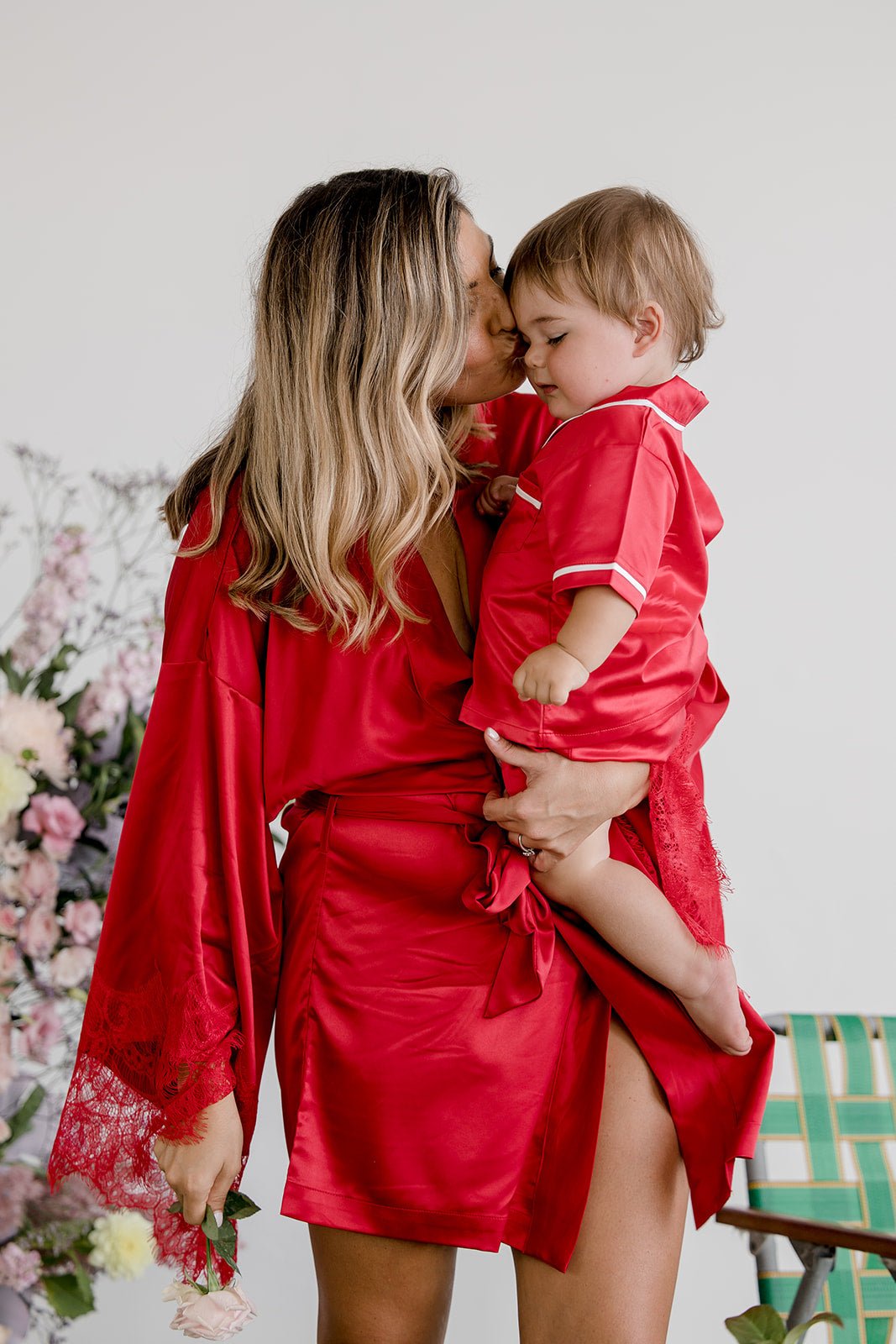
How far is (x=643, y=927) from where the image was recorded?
57.8 inches

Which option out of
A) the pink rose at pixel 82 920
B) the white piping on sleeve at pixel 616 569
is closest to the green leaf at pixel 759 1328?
the white piping on sleeve at pixel 616 569

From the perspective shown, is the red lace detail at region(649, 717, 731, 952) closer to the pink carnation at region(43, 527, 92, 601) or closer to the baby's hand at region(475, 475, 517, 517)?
the baby's hand at region(475, 475, 517, 517)

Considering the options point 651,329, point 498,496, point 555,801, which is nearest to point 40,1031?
point 555,801

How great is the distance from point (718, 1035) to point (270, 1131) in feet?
4.43

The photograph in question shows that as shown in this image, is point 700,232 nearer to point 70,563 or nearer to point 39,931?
point 70,563

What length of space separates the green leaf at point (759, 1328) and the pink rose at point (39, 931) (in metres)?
1.09

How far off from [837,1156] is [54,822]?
5.35 ft

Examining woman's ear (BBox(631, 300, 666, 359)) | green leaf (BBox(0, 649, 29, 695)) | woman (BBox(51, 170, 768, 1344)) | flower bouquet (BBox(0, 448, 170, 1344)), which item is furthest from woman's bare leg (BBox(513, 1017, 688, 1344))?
green leaf (BBox(0, 649, 29, 695))

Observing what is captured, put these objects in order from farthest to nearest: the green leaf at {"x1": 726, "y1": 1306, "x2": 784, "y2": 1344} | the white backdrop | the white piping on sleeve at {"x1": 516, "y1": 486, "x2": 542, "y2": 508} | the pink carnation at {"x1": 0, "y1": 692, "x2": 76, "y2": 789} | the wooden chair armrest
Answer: the white backdrop < the pink carnation at {"x1": 0, "y1": 692, "x2": 76, "y2": 789} < the wooden chair armrest < the white piping on sleeve at {"x1": 516, "y1": 486, "x2": 542, "y2": 508} < the green leaf at {"x1": 726, "y1": 1306, "x2": 784, "y2": 1344}

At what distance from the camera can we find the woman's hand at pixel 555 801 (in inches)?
56.2

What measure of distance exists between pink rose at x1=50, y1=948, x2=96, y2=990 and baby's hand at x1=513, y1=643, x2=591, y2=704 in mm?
883

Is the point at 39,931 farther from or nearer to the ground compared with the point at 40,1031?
farther from the ground

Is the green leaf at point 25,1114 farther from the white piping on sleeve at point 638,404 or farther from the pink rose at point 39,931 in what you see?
the white piping on sleeve at point 638,404

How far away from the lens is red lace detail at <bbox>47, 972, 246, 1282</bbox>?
1.47m
